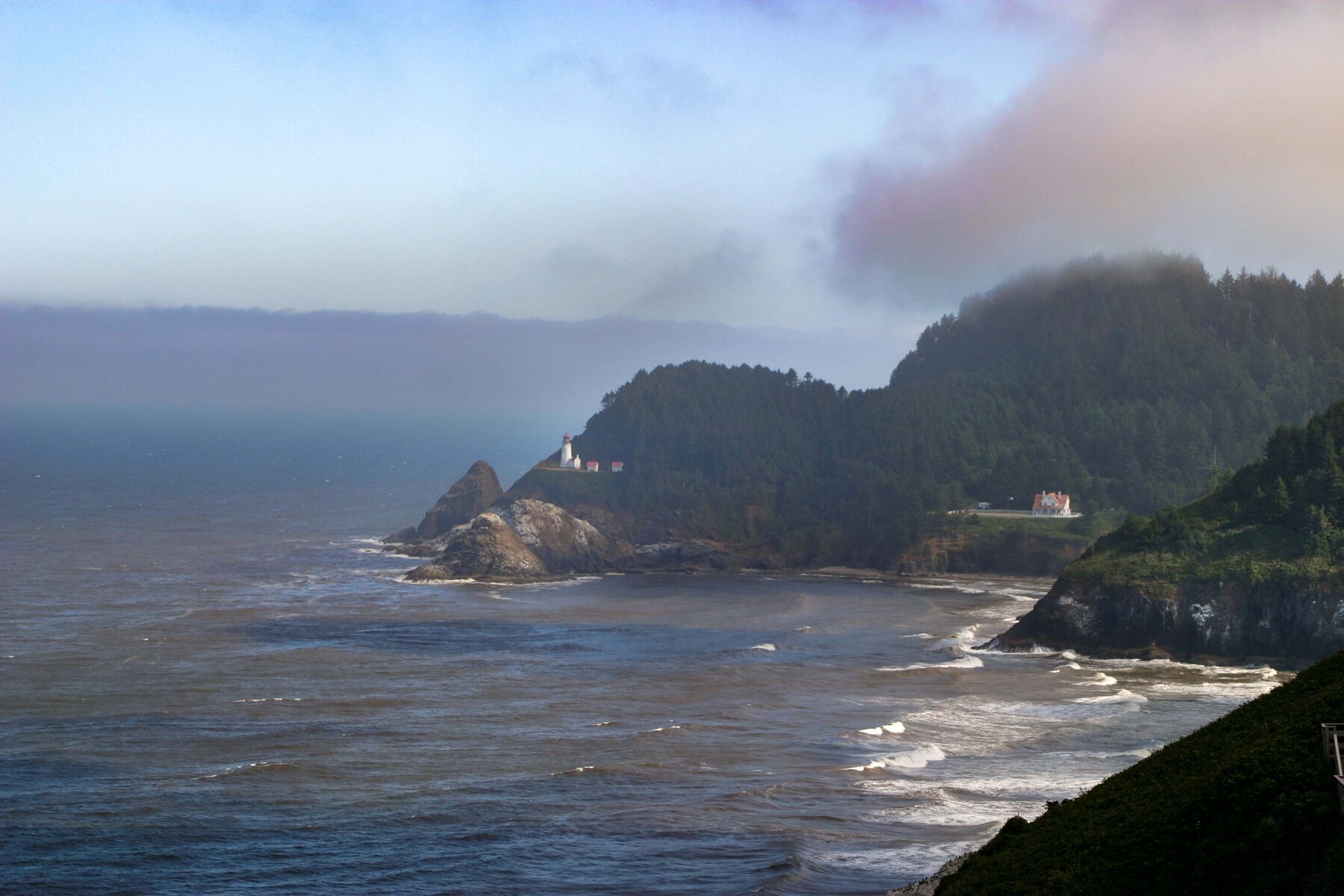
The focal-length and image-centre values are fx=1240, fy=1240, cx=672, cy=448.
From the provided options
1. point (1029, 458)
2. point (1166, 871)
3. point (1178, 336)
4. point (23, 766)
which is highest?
point (1178, 336)

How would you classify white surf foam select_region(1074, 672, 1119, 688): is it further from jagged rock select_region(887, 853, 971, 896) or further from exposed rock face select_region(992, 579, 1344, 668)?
jagged rock select_region(887, 853, 971, 896)

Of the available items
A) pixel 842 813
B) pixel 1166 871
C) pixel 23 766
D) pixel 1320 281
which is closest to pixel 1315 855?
pixel 1166 871

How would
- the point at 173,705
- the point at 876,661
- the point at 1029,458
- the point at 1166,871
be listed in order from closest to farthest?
the point at 1166,871 < the point at 173,705 < the point at 876,661 < the point at 1029,458

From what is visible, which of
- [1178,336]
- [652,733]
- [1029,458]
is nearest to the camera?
[652,733]

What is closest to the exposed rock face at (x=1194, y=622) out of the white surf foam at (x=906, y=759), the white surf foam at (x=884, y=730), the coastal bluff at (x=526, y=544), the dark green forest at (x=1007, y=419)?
the white surf foam at (x=884, y=730)

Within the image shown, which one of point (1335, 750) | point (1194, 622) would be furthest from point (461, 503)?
point (1335, 750)

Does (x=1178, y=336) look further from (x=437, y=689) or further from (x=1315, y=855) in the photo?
(x=1315, y=855)

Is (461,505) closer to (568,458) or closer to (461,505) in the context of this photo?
(461,505)
